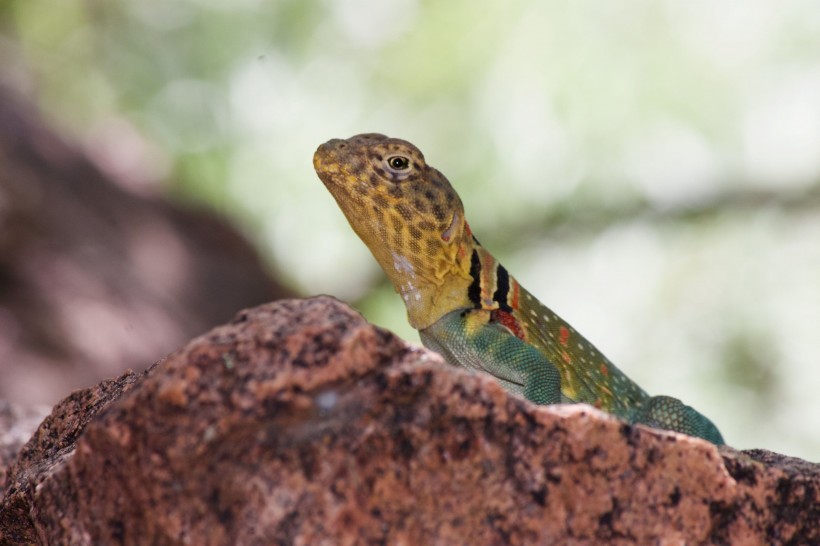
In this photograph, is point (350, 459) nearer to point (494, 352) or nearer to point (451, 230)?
→ point (494, 352)

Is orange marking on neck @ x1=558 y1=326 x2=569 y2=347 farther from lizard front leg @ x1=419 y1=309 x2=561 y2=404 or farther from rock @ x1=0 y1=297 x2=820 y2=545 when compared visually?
rock @ x1=0 y1=297 x2=820 y2=545

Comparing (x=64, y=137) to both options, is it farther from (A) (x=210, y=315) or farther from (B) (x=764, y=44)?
(B) (x=764, y=44)

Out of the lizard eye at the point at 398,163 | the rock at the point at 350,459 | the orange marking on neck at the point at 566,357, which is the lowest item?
the rock at the point at 350,459

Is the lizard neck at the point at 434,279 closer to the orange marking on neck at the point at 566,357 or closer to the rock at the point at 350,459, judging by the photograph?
the orange marking on neck at the point at 566,357

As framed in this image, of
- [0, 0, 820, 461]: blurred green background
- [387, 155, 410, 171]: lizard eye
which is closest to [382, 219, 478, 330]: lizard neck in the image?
[387, 155, 410, 171]: lizard eye

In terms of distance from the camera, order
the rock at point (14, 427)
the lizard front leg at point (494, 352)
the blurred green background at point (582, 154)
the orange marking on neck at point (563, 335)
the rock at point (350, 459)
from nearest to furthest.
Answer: the rock at point (350, 459) → the lizard front leg at point (494, 352) → the rock at point (14, 427) → the orange marking on neck at point (563, 335) → the blurred green background at point (582, 154)

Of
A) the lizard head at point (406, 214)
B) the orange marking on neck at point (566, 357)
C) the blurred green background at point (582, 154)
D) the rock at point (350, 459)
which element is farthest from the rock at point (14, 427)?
the blurred green background at point (582, 154)
